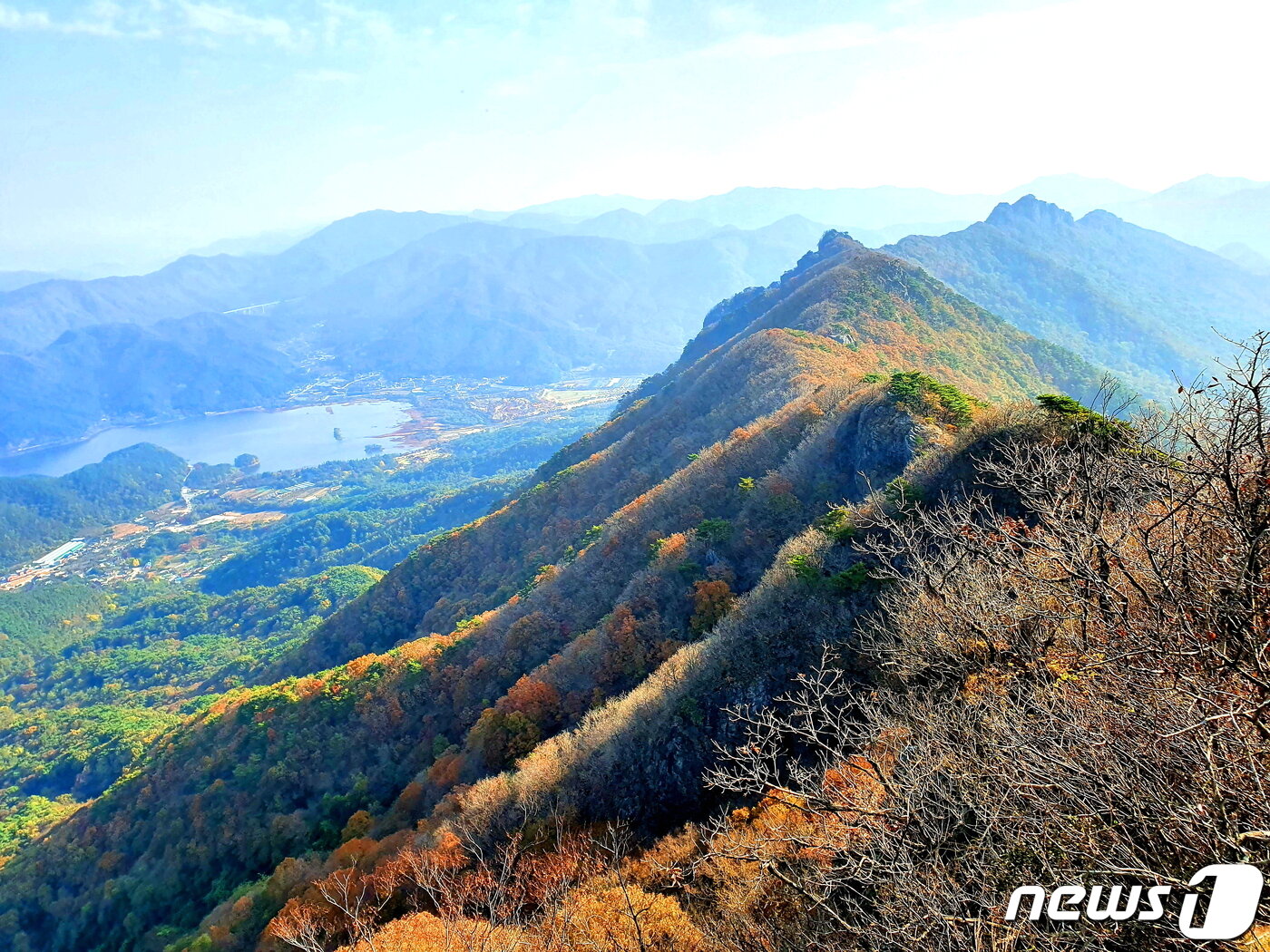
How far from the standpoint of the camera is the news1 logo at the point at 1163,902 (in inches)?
314

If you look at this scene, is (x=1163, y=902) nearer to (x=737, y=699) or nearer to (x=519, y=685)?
(x=737, y=699)

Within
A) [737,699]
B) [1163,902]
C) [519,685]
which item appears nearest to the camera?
[1163,902]

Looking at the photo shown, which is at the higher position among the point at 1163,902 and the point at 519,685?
the point at 1163,902

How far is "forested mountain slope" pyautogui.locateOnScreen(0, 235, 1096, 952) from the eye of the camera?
3325cm

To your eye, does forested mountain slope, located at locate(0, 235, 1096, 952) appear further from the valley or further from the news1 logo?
the news1 logo

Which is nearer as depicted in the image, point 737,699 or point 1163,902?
point 1163,902

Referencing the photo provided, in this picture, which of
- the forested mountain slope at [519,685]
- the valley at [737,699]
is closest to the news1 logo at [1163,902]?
the valley at [737,699]

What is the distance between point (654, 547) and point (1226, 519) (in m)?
41.3

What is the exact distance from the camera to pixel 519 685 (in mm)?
43062

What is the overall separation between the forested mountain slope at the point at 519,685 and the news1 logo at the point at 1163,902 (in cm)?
1795

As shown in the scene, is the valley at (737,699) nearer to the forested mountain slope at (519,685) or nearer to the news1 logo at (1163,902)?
the forested mountain slope at (519,685)

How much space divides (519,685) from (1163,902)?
38123mm

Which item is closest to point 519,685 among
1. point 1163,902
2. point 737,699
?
point 737,699

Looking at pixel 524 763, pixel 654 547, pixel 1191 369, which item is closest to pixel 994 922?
pixel 524 763
